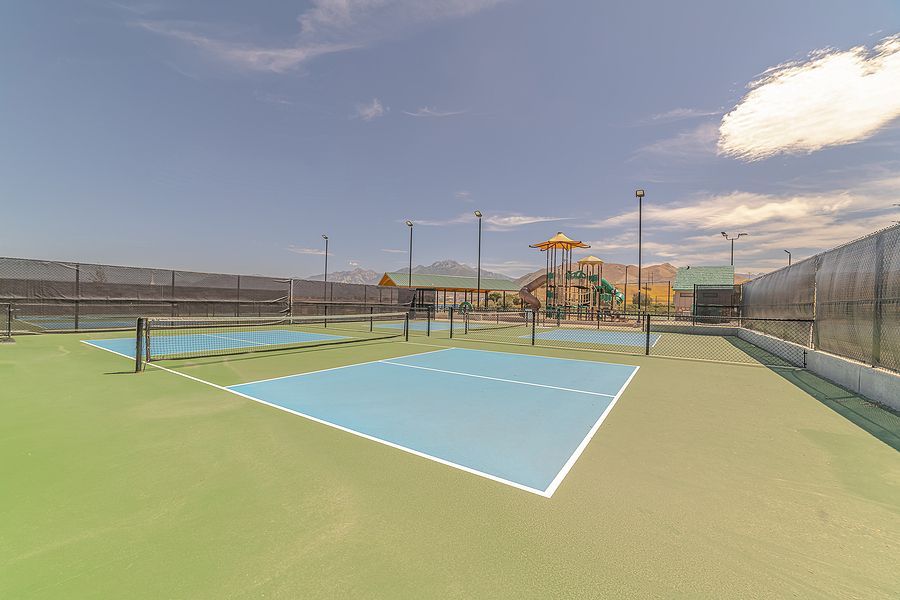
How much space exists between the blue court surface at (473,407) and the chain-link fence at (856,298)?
14.2 ft

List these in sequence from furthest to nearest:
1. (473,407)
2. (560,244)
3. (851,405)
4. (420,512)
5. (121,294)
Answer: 1. (560,244)
2. (121,294)
3. (851,405)
4. (473,407)
5. (420,512)

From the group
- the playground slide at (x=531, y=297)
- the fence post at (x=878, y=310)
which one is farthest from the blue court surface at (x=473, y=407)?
the playground slide at (x=531, y=297)

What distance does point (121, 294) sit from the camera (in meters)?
19.2

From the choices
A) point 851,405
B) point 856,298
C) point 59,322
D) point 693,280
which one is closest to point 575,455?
point 851,405

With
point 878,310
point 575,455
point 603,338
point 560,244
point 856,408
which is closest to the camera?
point 575,455

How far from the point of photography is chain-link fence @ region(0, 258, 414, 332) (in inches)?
A: 638

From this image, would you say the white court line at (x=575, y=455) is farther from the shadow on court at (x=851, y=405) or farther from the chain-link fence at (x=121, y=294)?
the chain-link fence at (x=121, y=294)

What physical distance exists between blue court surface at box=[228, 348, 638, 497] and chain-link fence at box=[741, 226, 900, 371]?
4.34 m

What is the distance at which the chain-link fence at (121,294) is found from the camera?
16.2 metres

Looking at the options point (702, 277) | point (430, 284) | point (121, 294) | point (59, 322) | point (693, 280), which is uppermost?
point (702, 277)

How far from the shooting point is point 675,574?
240 cm

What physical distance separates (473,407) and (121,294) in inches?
876

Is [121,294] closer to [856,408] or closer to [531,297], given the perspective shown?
[856,408]

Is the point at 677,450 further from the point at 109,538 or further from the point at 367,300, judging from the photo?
the point at 367,300
